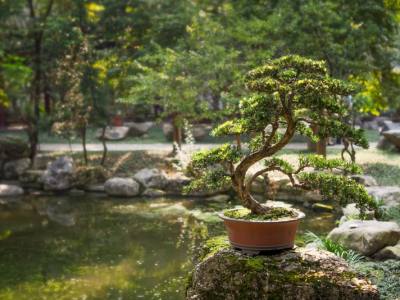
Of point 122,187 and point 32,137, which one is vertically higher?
point 32,137

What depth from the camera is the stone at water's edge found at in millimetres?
4750

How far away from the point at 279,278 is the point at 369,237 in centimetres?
280

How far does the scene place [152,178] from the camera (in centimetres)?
1455

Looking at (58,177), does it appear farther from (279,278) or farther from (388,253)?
(279,278)

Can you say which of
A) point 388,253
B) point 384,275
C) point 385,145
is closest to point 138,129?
point 385,145

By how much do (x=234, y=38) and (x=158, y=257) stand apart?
8135 millimetres

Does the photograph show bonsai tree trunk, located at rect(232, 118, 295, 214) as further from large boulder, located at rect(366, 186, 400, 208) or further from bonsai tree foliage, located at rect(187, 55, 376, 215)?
large boulder, located at rect(366, 186, 400, 208)

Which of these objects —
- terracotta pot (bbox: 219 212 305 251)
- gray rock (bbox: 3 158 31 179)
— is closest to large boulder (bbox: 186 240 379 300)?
terracotta pot (bbox: 219 212 305 251)

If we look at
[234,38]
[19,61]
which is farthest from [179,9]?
[19,61]

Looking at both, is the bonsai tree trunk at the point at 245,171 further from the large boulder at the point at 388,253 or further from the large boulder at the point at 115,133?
the large boulder at the point at 115,133

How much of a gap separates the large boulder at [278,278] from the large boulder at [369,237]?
7.22 ft

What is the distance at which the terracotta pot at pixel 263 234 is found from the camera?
16.5 feet

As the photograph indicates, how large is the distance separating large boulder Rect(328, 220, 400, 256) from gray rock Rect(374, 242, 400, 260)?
0.18ft

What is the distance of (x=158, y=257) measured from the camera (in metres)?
8.75
